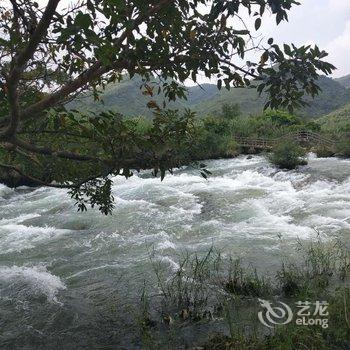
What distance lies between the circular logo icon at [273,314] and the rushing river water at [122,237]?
1.76 metres

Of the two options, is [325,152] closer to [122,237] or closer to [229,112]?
[122,237]

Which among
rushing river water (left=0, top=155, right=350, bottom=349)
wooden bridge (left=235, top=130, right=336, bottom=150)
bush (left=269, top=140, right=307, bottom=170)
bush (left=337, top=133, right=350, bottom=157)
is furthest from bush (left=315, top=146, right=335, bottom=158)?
rushing river water (left=0, top=155, right=350, bottom=349)

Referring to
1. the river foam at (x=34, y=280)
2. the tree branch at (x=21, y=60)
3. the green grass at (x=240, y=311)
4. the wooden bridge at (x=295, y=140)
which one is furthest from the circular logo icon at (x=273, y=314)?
the wooden bridge at (x=295, y=140)

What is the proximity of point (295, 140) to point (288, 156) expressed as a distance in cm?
843

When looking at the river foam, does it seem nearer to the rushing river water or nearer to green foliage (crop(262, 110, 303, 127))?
the rushing river water

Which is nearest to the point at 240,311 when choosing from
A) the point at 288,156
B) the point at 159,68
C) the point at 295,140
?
the point at 159,68

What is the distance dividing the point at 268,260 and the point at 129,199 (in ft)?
27.8

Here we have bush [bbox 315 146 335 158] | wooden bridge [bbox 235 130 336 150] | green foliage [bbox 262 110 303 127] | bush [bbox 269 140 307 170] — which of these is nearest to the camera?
bush [bbox 269 140 307 170]

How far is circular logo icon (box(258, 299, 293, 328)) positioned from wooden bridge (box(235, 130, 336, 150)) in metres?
24.0

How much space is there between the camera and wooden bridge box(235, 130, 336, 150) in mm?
28906

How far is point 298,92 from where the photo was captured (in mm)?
A: 3178

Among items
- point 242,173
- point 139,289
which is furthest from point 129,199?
point 139,289

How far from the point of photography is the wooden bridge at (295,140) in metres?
28.9

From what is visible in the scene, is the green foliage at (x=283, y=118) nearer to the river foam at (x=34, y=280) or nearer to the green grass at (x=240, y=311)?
the green grass at (x=240, y=311)
